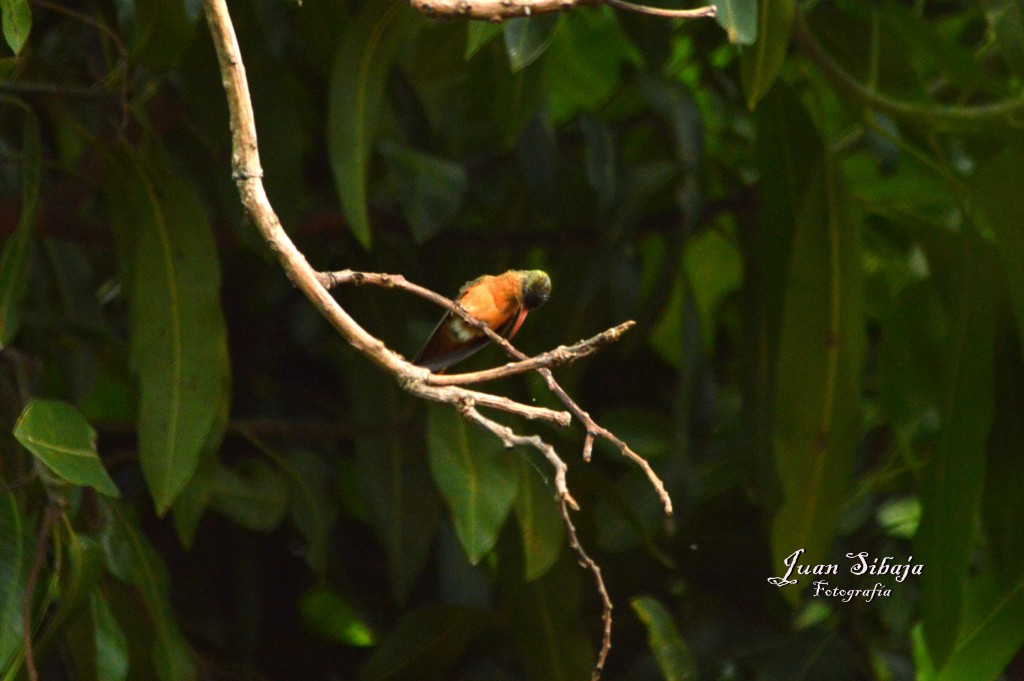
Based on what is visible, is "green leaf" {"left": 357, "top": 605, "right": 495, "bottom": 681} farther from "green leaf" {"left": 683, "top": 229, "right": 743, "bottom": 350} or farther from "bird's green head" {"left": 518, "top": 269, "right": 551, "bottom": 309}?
"green leaf" {"left": 683, "top": 229, "right": 743, "bottom": 350}

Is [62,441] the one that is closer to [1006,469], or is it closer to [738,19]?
[738,19]

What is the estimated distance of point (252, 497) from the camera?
188 cm

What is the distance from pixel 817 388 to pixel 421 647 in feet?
2.41

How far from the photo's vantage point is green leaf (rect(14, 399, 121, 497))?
4.30 ft

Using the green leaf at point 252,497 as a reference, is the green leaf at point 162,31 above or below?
above

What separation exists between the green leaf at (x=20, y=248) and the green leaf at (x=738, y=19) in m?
0.91

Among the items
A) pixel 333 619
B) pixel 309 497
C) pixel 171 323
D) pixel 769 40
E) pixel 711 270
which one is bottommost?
pixel 333 619

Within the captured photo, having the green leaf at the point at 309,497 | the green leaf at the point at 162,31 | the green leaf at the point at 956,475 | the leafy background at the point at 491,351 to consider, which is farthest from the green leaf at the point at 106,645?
the green leaf at the point at 956,475

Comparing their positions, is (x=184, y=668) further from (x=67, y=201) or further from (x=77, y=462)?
(x=67, y=201)

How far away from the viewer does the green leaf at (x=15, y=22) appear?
1206 mm

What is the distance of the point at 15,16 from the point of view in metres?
1.22

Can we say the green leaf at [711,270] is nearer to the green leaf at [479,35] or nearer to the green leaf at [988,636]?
the green leaf at [988,636]

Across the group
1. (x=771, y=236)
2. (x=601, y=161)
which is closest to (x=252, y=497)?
(x=601, y=161)

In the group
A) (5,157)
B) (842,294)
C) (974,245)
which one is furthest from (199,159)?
(974,245)
